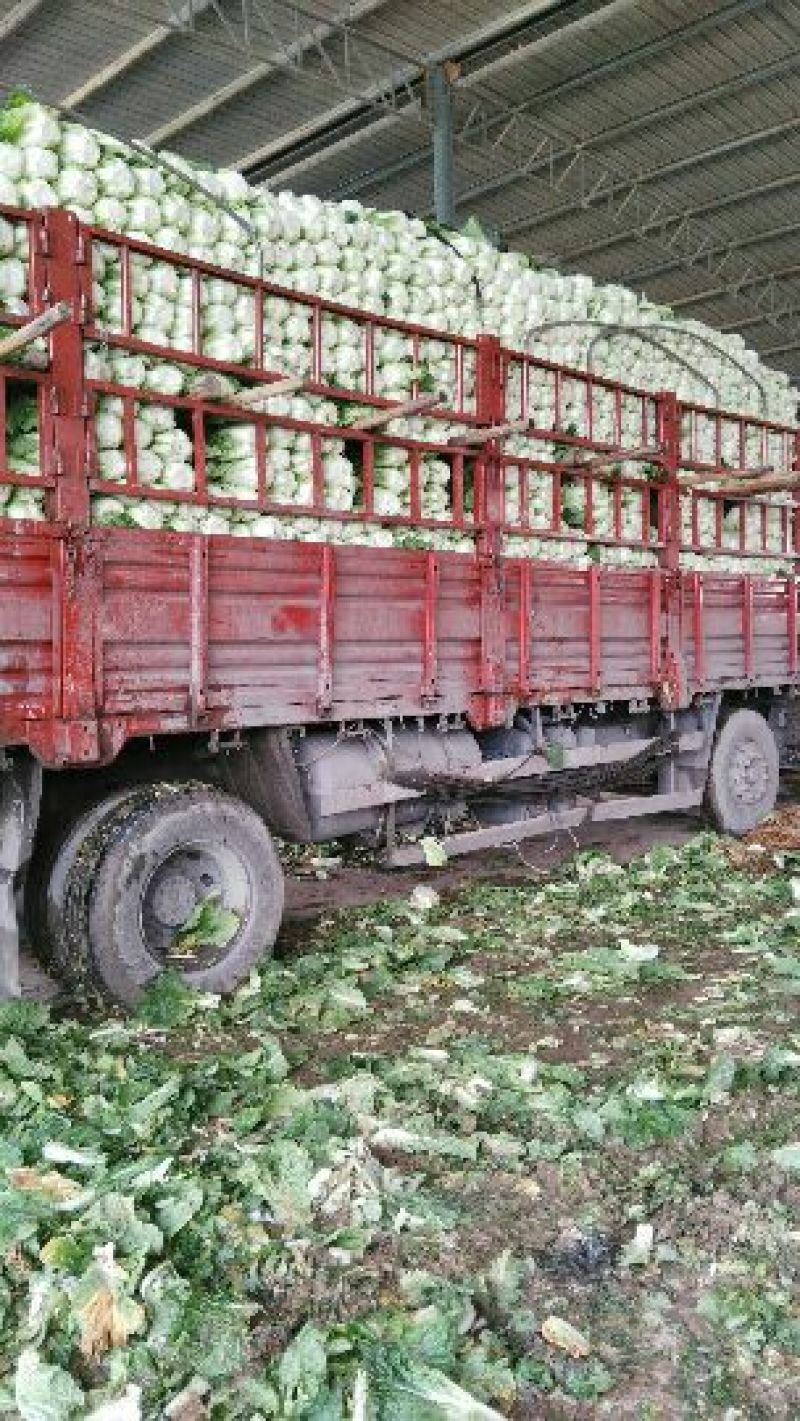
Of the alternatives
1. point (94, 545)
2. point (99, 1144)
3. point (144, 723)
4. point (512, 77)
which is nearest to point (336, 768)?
point (144, 723)

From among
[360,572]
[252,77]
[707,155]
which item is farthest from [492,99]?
[360,572]

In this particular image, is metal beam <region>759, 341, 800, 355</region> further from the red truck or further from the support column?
the red truck

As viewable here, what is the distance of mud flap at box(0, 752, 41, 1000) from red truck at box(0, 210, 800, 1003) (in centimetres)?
1

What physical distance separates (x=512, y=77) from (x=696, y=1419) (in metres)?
15.9

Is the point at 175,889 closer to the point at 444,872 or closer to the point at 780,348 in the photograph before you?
the point at 444,872

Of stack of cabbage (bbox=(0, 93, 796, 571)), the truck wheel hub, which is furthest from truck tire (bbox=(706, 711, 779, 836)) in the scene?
the truck wheel hub

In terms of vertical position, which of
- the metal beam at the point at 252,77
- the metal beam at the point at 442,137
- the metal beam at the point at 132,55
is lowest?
the metal beam at the point at 442,137

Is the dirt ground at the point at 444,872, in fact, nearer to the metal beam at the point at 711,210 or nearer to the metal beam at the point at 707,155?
the metal beam at the point at 707,155

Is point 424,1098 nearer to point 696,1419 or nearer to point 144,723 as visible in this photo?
point 696,1419

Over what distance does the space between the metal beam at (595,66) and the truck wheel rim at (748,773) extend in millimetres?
8716

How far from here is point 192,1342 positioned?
2977mm

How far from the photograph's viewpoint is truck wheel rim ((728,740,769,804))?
1024 cm

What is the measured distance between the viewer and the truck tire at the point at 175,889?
5.43 meters

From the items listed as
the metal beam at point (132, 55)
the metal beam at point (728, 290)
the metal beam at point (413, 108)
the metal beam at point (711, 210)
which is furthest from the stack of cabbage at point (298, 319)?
the metal beam at point (728, 290)
